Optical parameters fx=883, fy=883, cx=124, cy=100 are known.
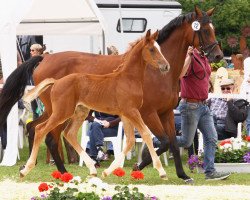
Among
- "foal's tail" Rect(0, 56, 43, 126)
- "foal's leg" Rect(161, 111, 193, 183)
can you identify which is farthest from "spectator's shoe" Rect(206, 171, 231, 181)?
"foal's tail" Rect(0, 56, 43, 126)

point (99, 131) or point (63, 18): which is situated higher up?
point (63, 18)

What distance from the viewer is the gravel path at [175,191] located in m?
10.2

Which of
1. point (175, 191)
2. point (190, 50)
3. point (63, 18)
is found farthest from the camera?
point (63, 18)

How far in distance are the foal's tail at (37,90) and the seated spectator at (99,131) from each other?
287 centimetres

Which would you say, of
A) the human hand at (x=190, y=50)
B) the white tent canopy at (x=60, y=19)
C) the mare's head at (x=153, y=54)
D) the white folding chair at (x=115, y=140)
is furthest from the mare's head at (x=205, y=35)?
the white tent canopy at (x=60, y=19)

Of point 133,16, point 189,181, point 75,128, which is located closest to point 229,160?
point 189,181

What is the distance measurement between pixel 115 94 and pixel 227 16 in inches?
1494

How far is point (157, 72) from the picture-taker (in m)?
12.2

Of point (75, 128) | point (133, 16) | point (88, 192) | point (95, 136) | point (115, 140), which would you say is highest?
point (88, 192)

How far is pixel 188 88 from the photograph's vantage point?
12188 mm

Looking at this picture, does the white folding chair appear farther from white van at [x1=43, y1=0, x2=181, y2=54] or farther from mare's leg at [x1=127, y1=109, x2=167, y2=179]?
white van at [x1=43, y1=0, x2=181, y2=54]

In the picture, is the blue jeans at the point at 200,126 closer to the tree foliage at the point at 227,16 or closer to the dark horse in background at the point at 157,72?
the dark horse in background at the point at 157,72

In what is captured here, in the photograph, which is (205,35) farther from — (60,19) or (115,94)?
(60,19)

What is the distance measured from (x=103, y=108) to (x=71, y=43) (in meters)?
15.4
